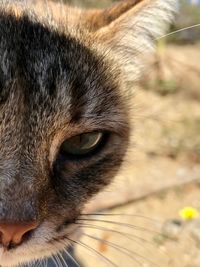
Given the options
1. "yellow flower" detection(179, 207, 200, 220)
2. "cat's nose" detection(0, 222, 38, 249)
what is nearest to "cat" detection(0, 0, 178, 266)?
"cat's nose" detection(0, 222, 38, 249)

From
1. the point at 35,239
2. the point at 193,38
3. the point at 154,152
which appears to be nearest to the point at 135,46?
the point at 35,239

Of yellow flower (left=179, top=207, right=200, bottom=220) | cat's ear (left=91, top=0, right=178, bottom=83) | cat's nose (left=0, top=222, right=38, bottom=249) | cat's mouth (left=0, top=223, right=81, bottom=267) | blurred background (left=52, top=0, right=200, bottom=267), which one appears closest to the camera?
cat's nose (left=0, top=222, right=38, bottom=249)

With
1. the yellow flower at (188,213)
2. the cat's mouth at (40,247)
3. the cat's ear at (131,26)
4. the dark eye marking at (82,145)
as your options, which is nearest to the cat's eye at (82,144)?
the dark eye marking at (82,145)

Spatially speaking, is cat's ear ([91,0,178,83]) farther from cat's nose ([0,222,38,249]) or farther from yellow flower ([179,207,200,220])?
yellow flower ([179,207,200,220])

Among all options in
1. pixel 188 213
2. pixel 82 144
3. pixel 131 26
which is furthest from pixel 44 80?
pixel 188 213

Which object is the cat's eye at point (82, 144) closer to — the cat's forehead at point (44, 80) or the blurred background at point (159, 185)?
the cat's forehead at point (44, 80)

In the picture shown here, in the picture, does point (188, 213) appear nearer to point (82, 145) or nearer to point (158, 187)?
point (158, 187)

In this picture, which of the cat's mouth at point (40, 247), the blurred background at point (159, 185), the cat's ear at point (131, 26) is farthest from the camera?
the blurred background at point (159, 185)
